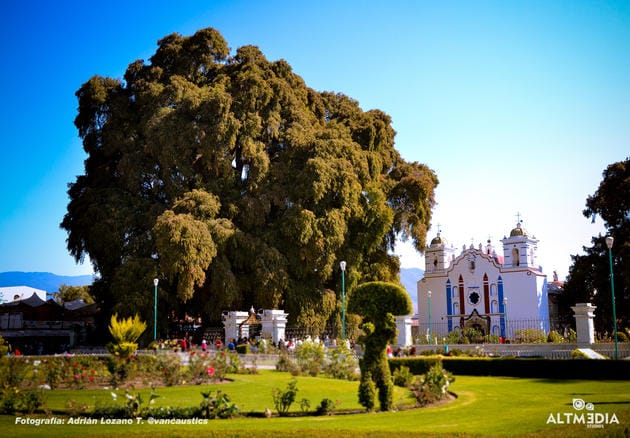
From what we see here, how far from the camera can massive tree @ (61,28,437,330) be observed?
2708cm

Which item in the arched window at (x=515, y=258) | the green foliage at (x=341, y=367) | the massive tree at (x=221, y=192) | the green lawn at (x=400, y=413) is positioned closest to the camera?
the green lawn at (x=400, y=413)

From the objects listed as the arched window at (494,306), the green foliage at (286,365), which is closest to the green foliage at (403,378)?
the green foliage at (286,365)

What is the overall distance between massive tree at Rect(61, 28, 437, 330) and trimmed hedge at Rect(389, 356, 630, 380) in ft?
35.6

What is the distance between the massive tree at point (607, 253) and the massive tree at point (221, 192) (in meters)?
8.61

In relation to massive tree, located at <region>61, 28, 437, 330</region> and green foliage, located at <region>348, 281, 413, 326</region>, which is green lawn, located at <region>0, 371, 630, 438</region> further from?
massive tree, located at <region>61, 28, 437, 330</region>

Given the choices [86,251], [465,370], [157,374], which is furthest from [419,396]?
[86,251]

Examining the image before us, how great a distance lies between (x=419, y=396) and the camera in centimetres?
1127

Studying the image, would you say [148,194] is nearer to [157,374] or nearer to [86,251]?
[86,251]

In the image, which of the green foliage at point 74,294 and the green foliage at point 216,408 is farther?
the green foliage at point 74,294

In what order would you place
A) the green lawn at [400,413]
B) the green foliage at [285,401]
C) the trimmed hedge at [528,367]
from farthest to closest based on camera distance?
1. the trimmed hedge at [528,367]
2. the green foliage at [285,401]
3. the green lawn at [400,413]

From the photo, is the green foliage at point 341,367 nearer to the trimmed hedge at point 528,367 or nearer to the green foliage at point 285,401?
the trimmed hedge at point 528,367

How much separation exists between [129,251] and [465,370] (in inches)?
665

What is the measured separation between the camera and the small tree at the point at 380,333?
34.2ft

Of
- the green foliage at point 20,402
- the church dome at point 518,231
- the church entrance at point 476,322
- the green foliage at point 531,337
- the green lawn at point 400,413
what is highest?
the church dome at point 518,231
